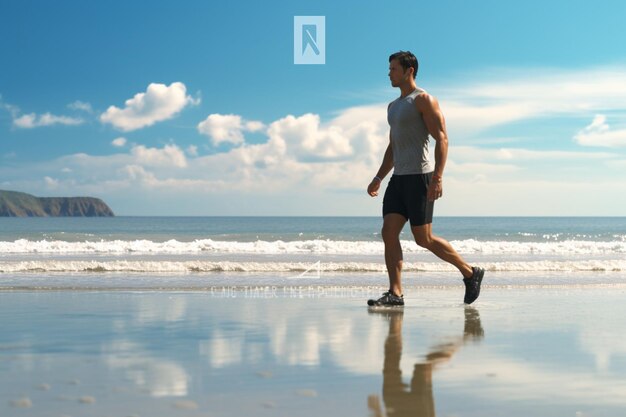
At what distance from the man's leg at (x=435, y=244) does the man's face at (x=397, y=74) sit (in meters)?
1.30

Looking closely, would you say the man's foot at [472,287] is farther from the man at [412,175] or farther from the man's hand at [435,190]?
the man's hand at [435,190]

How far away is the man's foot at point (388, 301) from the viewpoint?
20.4 ft

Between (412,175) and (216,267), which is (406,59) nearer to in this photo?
(412,175)

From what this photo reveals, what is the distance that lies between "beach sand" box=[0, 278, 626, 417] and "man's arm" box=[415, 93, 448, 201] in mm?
1026

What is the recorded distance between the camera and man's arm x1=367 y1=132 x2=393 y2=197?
6598 mm

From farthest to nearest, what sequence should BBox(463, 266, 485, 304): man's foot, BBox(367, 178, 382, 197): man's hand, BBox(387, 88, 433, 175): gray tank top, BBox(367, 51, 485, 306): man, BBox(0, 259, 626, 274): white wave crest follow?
BBox(0, 259, 626, 274): white wave crest < BBox(367, 178, 382, 197): man's hand < BBox(463, 266, 485, 304): man's foot < BBox(387, 88, 433, 175): gray tank top < BBox(367, 51, 485, 306): man

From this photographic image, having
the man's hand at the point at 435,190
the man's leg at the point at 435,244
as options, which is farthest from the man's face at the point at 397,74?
the man's leg at the point at 435,244

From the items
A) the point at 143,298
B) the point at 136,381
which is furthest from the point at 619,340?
the point at 143,298

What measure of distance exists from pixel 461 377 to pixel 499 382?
18 cm

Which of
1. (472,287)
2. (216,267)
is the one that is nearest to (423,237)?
(472,287)

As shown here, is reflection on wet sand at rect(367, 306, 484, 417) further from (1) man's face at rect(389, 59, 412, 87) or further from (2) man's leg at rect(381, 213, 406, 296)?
(1) man's face at rect(389, 59, 412, 87)

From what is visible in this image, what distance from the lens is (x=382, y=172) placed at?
6.70 meters

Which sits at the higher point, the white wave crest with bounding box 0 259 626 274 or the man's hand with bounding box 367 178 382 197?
the man's hand with bounding box 367 178 382 197

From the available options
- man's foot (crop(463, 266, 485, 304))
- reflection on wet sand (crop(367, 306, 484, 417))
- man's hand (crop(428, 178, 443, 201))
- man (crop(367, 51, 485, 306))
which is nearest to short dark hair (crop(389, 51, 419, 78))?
man (crop(367, 51, 485, 306))
